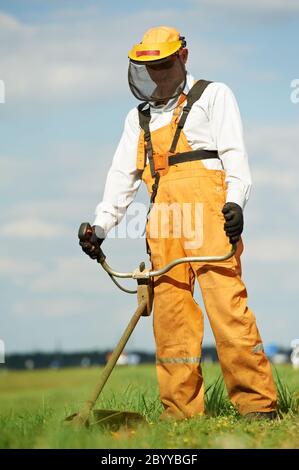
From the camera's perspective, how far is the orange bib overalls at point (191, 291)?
217 inches

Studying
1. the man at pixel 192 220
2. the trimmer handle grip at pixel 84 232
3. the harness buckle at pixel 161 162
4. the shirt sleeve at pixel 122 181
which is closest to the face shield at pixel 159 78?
the man at pixel 192 220

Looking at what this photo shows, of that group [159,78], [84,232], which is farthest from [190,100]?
[84,232]

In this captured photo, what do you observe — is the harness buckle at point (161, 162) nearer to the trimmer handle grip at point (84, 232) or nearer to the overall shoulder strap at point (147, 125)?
the overall shoulder strap at point (147, 125)

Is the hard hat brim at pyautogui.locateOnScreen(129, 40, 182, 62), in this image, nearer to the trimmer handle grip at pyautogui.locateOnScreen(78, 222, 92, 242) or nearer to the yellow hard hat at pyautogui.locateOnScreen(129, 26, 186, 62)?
the yellow hard hat at pyautogui.locateOnScreen(129, 26, 186, 62)

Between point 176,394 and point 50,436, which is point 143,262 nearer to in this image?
point 176,394

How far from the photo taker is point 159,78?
5.70 m

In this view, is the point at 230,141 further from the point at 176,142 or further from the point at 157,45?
the point at 157,45

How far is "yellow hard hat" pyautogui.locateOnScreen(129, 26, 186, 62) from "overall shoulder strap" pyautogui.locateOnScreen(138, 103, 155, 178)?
1.16 feet

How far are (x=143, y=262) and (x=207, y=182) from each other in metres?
0.61

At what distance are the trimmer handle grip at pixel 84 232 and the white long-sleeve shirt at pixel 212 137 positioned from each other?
0.46 ft

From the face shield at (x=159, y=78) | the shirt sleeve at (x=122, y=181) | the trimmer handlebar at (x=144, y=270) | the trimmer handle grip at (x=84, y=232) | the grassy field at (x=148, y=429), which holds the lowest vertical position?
the grassy field at (x=148, y=429)

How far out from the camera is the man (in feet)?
18.1

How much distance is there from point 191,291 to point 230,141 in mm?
949
